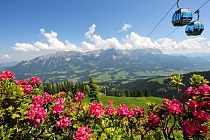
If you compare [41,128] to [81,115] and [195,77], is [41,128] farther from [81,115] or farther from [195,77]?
[195,77]

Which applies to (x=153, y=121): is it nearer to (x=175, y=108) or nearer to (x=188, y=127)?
(x=175, y=108)

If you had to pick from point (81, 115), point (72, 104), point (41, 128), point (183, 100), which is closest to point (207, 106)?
point (183, 100)

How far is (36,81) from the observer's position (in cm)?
855

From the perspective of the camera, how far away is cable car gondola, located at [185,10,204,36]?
583 inches

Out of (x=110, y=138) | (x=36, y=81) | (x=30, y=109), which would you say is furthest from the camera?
(x=36, y=81)

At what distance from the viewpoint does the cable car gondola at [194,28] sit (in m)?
14.8

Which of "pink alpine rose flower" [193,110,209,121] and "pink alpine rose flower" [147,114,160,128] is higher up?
"pink alpine rose flower" [193,110,209,121]

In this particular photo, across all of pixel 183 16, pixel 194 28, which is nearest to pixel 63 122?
pixel 183 16

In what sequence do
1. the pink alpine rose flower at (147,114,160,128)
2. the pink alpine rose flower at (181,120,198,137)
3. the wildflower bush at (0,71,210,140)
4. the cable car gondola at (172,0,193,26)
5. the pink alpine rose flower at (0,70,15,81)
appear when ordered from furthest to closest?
the cable car gondola at (172,0,193,26), the pink alpine rose flower at (0,70,15,81), the pink alpine rose flower at (147,114,160,128), the pink alpine rose flower at (181,120,198,137), the wildflower bush at (0,71,210,140)

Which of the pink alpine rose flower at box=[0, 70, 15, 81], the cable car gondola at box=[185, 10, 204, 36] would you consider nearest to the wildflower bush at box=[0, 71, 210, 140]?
the pink alpine rose flower at box=[0, 70, 15, 81]

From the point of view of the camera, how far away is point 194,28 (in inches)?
587

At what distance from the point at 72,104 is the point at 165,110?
3.18m

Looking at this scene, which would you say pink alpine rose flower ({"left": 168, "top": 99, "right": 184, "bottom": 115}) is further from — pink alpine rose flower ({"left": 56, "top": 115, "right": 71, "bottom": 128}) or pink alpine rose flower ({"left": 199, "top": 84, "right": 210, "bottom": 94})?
pink alpine rose flower ({"left": 56, "top": 115, "right": 71, "bottom": 128})

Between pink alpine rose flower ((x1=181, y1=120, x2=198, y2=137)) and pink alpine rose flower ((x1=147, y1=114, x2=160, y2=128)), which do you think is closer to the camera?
pink alpine rose flower ((x1=181, y1=120, x2=198, y2=137))
